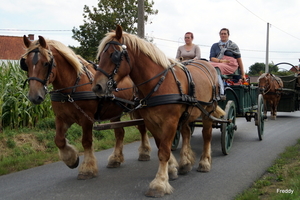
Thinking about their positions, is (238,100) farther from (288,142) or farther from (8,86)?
(8,86)

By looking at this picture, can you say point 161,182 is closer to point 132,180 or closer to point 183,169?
point 132,180

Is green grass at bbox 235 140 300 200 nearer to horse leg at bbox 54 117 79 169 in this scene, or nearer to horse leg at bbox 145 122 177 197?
horse leg at bbox 145 122 177 197

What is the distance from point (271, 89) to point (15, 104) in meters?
9.65

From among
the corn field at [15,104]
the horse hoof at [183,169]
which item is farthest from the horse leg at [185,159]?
the corn field at [15,104]

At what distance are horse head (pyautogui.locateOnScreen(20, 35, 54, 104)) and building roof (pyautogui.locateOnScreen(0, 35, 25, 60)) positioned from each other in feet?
88.8

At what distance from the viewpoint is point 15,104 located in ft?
25.3

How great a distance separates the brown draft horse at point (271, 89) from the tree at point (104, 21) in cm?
1006

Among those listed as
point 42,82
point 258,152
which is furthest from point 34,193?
point 258,152

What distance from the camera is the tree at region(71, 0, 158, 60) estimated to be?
21.2 m

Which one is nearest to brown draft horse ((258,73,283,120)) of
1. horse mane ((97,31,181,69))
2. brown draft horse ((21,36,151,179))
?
brown draft horse ((21,36,151,179))

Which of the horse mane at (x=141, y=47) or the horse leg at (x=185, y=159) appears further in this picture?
the horse leg at (x=185, y=159)

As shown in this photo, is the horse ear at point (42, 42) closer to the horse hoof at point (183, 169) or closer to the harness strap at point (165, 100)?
the harness strap at point (165, 100)

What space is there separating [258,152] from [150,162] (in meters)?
2.35

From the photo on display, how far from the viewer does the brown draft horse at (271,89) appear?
43.5ft
